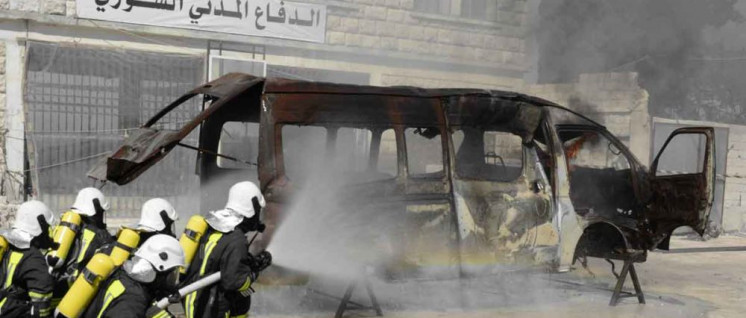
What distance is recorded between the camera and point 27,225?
16.9ft

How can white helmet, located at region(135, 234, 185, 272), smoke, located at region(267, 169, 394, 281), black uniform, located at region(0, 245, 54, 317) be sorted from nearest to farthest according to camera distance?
white helmet, located at region(135, 234, 185, 272) < black uniform, located at region(0, 245, 54, 317) < smoke, located at region(267, 169, 394, 281)

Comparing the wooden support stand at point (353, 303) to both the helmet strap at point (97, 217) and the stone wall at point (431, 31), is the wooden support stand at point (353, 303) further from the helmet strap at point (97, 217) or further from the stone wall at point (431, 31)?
the stone wall at point (431, 31)

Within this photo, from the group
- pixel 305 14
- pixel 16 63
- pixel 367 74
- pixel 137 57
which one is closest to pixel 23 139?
pixel 16 63

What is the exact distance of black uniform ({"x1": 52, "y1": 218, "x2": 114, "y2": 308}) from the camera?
550 cm

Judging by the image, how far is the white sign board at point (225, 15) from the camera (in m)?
13.3

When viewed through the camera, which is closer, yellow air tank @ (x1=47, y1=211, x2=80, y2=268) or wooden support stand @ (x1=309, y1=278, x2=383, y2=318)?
yellow air tank @ (x1=47, y1=211, x2=80, y2=268)

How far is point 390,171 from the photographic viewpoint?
25.1 ft

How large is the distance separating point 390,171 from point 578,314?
231 centimetres

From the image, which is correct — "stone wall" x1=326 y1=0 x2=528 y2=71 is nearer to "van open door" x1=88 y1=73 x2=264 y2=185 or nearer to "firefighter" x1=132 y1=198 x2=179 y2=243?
"van open door" x1=88 y1=73 x2=264 y2=185

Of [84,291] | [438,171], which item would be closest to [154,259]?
[84,291]

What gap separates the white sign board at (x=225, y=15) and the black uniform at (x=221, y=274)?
8.97 metres

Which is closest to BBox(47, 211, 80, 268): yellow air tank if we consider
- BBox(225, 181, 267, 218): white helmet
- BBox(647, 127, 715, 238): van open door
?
BBox(225, 181, 267, 218): white helmet

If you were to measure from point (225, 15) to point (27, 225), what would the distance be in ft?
31.0

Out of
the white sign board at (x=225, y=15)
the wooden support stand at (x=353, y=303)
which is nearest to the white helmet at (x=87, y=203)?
the wooden support stand at (x=353, y=303)
